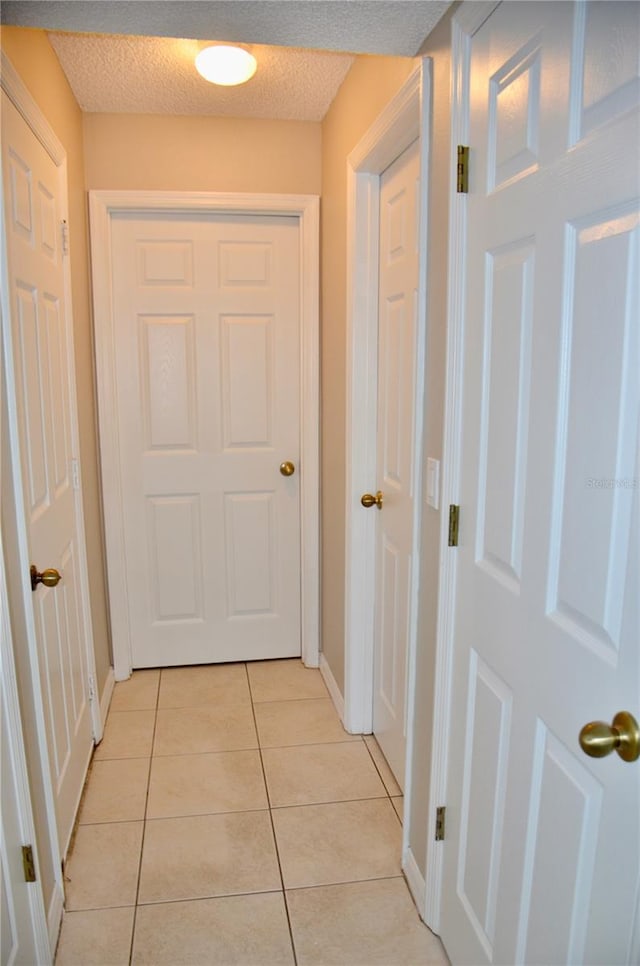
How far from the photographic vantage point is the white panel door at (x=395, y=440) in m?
1.98

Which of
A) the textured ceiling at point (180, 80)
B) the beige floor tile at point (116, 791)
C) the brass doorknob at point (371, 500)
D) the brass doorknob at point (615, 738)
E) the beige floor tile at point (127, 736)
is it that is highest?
the textured ceiling at point (180, 80)

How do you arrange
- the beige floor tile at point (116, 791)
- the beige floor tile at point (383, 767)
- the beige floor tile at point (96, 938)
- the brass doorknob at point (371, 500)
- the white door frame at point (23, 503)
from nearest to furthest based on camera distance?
the white door frame at point (23, 503) < the beige floor tile at point (96, 938) < the beige floor tile at point (116, 791) < the beige floor tile at point (383, 767) < the brass doorknob at point (371, 500)

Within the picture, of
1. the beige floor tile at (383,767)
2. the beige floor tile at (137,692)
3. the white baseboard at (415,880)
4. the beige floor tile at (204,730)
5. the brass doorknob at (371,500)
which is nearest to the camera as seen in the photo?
the white baseboard at (415,880)

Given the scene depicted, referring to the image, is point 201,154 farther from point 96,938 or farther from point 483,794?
point 96,938

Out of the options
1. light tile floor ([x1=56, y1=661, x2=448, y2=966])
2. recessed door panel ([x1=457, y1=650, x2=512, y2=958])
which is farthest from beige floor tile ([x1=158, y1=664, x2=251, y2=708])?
recessed door panel ([x1=457, y1=650, x2=512, y2=958])

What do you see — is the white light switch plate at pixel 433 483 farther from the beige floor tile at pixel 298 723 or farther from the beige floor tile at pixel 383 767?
the beige floor tile at pixel 298 723

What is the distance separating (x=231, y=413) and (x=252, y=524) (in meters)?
0.52

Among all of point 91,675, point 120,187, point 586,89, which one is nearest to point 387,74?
point 586,89

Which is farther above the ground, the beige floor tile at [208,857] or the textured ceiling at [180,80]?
the textured ceiling at [180,80]

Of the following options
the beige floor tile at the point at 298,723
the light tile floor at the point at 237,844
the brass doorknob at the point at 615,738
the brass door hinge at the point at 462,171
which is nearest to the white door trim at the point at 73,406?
the light tile floor at the point at 237,844

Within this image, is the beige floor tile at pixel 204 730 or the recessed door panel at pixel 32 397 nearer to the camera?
the recessed door panel at pixel 32 397

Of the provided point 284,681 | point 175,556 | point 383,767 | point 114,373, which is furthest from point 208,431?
point 383,767

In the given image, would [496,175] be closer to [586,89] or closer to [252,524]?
[586,89]

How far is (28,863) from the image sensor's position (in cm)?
145
